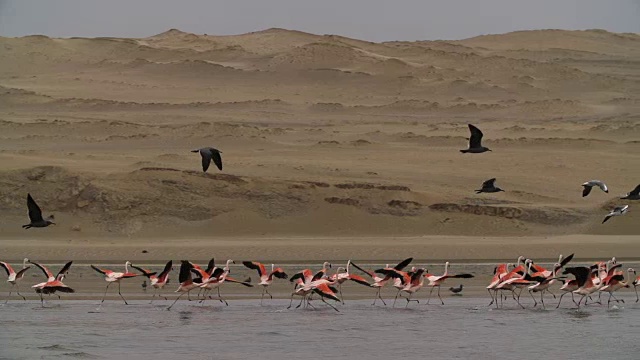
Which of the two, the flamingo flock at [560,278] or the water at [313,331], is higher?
the flamingo flock at [560,278]

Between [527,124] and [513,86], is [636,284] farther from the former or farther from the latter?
[513,86]

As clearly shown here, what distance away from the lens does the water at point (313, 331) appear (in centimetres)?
1477

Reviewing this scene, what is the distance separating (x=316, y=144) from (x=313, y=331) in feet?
97.8

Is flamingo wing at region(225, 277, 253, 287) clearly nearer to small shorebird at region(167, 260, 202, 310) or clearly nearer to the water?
the water

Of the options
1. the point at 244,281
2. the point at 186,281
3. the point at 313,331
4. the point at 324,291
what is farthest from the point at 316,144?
the point at 313,331

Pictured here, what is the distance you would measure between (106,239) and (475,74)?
4929 cm

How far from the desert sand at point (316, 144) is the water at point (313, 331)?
4.79 m

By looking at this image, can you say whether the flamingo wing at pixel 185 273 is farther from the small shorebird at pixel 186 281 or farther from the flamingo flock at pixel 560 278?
the flamingo flock at pixel 560 278

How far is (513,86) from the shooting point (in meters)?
69.5

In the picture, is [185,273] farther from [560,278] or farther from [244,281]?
[560,278]

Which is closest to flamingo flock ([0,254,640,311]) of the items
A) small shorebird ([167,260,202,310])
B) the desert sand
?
small shorebird ([167,260,202,310])

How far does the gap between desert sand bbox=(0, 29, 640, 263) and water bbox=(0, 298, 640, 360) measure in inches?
188

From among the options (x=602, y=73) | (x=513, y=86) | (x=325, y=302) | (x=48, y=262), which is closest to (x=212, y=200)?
(x=48, y=262)

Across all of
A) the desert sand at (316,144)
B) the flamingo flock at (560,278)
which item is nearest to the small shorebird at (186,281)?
the flamingo flock at (560,278)
